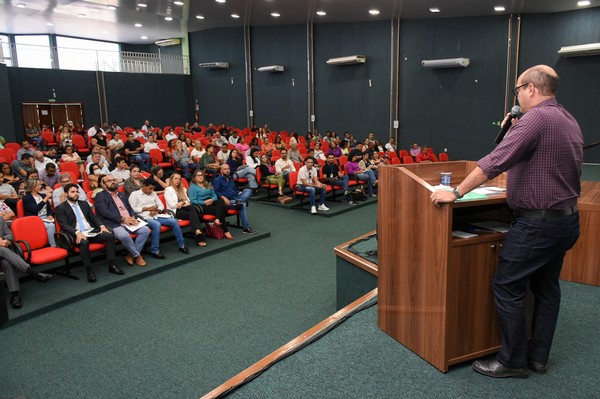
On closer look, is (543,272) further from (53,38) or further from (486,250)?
(53,38)

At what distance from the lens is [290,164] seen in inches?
351

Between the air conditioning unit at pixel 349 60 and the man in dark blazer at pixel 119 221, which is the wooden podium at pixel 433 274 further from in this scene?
the air conditioning unit at pixel 349 60

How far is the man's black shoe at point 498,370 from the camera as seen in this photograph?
1971 mm

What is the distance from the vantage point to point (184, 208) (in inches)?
234

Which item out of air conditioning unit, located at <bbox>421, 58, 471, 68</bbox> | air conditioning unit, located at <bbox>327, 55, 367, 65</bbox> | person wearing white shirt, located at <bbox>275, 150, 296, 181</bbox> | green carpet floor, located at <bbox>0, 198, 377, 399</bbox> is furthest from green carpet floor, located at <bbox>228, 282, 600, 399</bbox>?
air conditioning unit, located at <bbox>327, 55, 367, 65</bbox>

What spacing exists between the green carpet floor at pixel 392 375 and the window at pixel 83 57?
15.3m

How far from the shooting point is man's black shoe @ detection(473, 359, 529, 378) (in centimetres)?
197

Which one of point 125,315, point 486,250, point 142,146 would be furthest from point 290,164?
point 486,250

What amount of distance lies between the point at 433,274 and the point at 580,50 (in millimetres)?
11173

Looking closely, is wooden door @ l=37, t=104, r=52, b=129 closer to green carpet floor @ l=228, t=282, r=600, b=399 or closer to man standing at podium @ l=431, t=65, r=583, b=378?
green carpet floor @ l=228, t=282, r=600, b=399

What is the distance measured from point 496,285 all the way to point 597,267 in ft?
5.34

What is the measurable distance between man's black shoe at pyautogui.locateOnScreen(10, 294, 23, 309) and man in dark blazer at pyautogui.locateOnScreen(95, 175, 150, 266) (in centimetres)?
120

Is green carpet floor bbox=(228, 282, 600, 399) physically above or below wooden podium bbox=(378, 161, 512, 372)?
below

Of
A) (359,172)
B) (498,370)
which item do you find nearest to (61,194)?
(498,370)
